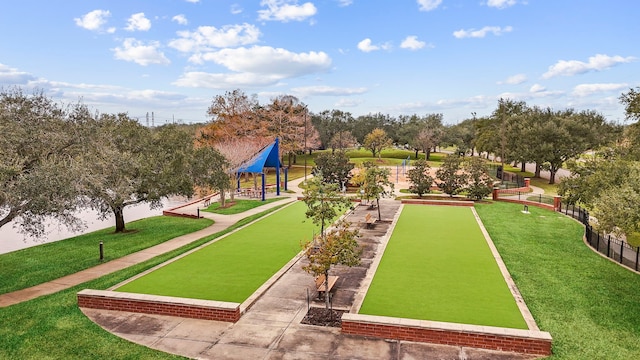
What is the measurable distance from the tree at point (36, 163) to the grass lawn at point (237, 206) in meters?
14.9

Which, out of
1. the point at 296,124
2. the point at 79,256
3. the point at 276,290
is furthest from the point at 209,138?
the point at 276,290

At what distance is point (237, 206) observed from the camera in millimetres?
35500

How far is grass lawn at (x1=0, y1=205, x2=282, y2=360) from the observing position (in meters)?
10.5

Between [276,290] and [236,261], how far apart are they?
4037mm

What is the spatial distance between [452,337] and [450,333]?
0.36ft

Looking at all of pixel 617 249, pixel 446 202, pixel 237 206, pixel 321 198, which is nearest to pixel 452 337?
pixel 321 198

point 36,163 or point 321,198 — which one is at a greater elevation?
point 36,163

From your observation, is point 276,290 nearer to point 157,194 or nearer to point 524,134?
point 157,194

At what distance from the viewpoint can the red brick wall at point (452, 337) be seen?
33.8 feet

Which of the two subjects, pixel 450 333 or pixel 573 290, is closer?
pixel 450 333

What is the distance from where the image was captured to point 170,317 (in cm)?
1261

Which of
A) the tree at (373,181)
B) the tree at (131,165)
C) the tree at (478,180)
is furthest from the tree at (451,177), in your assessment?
the tree at (131,165)

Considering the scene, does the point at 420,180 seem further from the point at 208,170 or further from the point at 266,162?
the point at 208,170

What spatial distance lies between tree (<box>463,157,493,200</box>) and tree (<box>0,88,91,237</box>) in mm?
27831
